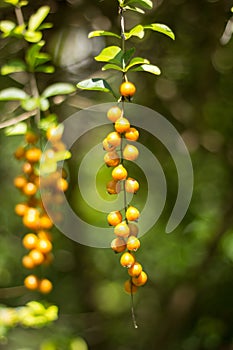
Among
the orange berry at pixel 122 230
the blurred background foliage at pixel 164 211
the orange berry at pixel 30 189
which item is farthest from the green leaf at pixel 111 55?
the blurred background foliage at pixel 164 211

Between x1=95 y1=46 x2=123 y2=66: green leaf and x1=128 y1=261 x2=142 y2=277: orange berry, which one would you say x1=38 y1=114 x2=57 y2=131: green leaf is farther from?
x1=128 y1=261 x2=142 y2=277: orange berry

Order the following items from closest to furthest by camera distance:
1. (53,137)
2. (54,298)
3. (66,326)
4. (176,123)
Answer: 1. (53,137)
2. (176,123)
3. (66,326)
4. (54,298)

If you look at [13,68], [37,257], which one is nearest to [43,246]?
[37,257]

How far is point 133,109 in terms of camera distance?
233 cm

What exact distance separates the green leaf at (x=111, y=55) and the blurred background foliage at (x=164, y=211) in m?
0.88

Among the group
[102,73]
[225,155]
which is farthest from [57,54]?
[225,155]

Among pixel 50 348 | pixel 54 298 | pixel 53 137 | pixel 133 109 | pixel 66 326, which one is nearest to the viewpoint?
pixel 53 137

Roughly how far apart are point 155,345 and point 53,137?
1.38m

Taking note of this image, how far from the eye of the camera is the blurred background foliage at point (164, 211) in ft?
7.40

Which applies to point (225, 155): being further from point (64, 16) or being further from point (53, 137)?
point (53, 137)

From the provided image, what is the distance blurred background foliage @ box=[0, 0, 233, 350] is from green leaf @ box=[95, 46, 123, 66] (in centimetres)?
88

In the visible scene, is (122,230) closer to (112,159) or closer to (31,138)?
(112,159)

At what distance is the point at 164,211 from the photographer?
2707mm

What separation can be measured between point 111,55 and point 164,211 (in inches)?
65.5
